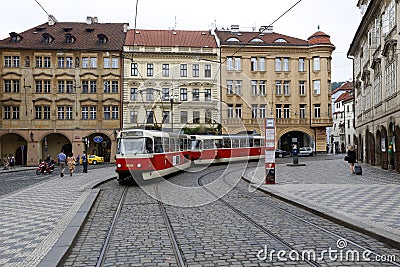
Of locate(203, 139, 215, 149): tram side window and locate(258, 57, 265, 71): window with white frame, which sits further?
locate(258, 57, 265, 71): window with white frame

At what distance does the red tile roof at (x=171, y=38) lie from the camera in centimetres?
5938

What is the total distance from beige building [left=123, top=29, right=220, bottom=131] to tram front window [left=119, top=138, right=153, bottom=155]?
21.3 meters

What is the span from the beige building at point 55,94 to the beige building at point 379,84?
2746cm

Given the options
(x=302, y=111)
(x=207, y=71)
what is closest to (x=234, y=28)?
(x=302, y=111)

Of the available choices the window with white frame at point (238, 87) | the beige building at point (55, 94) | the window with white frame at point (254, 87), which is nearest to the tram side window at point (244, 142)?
the window with white frame at point (238, 87)

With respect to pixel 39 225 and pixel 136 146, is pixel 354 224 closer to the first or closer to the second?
pixel 39 225

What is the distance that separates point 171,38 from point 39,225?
52.6 meters

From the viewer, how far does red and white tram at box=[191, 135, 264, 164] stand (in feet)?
120

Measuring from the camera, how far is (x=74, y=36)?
58844 millimetres

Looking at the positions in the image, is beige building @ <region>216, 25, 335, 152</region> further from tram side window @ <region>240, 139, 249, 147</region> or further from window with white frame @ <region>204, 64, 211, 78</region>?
→ tram side window @ <region>240, 139, 249, 147</region>

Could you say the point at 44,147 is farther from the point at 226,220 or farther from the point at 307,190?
the point at 226,220

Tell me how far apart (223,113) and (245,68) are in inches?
467

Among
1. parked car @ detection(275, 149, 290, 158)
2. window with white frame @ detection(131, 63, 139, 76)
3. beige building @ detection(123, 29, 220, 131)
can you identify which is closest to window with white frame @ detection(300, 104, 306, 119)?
parked car @ detection(275, 149, 290, 158)

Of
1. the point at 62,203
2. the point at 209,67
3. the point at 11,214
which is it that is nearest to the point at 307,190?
the point at 62,203
